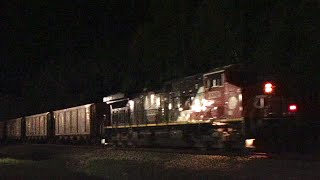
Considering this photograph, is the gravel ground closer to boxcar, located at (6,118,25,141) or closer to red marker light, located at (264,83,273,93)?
red marker light, located at (264,83,273,93)

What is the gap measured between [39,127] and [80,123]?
39.2 feet

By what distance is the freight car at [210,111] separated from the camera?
63.2 ft

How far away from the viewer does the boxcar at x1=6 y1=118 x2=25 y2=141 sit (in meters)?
54.8

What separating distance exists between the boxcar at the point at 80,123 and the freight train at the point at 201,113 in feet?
0.26

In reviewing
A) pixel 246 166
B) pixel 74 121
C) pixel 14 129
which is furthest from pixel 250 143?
pixel 14 129

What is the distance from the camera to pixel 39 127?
4797cm

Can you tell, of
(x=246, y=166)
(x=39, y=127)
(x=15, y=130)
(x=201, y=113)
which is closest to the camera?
(x=246, y=166)

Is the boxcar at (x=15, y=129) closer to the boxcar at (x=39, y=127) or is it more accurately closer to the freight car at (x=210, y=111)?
the boxcar at (x=39, y=127)

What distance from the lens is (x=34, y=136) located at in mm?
49688

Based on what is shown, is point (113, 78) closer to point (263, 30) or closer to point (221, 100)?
point (263, 30)

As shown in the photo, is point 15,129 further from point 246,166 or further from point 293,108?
point 246,166

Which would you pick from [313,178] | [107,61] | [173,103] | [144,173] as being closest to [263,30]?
[173,103]

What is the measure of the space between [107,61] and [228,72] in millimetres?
29958

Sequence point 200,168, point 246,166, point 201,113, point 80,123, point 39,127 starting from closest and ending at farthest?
point 246,166
point 200,168
point 201,113
point 80,123
point 39,127
